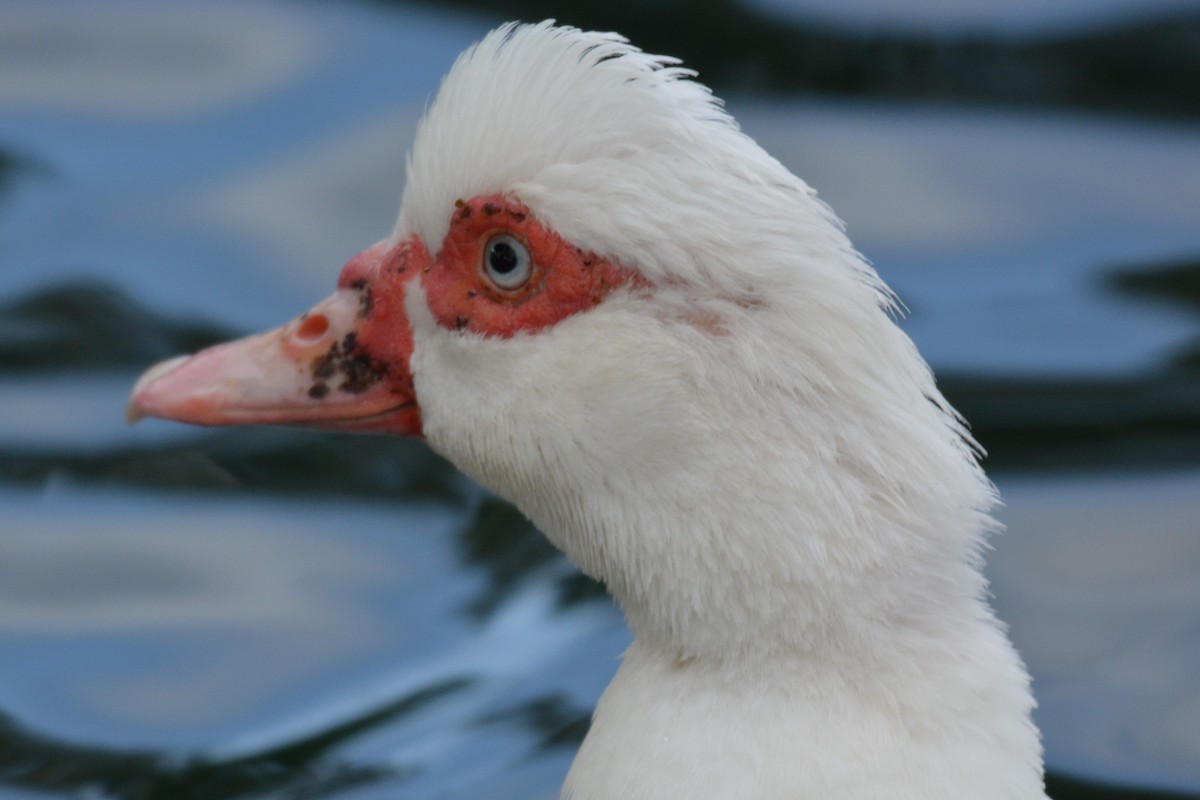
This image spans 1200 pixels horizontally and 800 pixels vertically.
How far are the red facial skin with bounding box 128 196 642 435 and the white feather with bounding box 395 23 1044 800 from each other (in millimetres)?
171

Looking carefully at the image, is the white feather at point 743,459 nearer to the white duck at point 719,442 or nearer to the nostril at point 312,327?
the white duck at point 719,442

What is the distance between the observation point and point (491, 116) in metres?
2.65

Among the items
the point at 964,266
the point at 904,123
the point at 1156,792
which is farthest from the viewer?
the point at 904,123

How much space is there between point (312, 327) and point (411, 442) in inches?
74.2

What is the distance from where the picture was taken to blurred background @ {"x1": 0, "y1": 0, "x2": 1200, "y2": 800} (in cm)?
409

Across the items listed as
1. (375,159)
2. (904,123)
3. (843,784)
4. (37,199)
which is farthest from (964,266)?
(843,784)

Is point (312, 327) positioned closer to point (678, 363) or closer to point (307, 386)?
point (307, 386)

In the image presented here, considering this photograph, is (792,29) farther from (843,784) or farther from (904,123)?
(843,784)

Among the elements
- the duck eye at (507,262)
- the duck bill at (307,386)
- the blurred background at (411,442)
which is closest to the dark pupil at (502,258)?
the duck eye at (507,262)

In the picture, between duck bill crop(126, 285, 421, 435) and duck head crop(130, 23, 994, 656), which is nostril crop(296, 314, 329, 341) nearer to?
duck bill crop(126, 285, 421, 435)

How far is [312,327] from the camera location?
299 centimetres

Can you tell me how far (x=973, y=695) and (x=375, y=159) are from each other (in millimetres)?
3640

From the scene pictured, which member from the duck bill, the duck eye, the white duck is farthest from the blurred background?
the duck eye

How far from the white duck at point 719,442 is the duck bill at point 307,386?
26 centimetres
